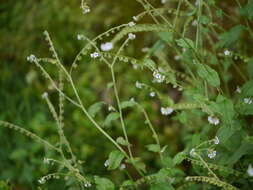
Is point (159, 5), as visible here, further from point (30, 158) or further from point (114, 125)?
point (30, 158)

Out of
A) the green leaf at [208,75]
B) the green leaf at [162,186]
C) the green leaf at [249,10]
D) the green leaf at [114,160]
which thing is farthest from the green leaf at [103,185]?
the green leaf at [249,10]

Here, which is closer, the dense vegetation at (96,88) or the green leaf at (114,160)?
the green leaf at (114,160)

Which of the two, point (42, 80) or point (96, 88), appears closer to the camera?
point (96, 88)

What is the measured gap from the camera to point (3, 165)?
3199 mm

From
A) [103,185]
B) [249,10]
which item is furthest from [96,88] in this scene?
[249,10]

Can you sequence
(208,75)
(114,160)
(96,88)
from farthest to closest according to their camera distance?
(96,88), (114,160), (208,75)

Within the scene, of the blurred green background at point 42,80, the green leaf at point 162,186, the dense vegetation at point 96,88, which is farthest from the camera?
the blurred green background at point 42,80

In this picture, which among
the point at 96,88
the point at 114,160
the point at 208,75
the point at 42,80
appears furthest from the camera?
the point at 42,80

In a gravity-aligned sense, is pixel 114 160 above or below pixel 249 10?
below

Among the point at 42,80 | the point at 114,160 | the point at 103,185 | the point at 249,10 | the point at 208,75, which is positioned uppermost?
the point at 249,10

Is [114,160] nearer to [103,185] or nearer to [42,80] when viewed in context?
[103,185]

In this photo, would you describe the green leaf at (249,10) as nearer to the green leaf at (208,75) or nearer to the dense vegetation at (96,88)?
the green leaf at (208,75)

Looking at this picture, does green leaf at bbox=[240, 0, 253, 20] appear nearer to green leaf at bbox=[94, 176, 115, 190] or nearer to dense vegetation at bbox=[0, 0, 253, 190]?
dense vegetation at bbox=[0, 0, 253, 190]

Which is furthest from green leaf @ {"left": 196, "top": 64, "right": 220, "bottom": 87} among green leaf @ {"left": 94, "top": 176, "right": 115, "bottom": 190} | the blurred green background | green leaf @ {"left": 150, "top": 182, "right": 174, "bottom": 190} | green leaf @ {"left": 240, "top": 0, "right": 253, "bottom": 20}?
the blurred green background
